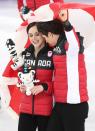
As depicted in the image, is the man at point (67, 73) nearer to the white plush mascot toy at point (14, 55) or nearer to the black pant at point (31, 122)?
the black pant at point (31, 122)

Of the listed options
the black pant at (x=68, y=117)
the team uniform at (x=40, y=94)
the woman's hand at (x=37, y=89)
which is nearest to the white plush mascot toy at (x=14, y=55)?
the team uniform at (x=40, y=94)

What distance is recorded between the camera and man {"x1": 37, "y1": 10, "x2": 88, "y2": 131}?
2053mm

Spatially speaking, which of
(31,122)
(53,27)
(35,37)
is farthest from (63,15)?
(31,122)

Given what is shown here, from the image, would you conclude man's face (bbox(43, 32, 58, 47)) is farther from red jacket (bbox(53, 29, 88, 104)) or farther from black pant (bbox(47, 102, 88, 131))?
black pant (bbox(47, 102, 88, 131))

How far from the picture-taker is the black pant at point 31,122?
220 cm

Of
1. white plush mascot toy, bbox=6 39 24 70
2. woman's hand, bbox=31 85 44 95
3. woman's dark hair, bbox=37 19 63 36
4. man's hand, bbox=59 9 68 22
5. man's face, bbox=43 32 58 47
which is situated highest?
man's hand, bbox=59 9 68 22

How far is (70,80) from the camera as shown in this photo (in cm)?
207

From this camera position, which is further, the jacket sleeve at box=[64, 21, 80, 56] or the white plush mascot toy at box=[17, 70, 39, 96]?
the white plush mascot toy at box=[17, 70, 39, 96]

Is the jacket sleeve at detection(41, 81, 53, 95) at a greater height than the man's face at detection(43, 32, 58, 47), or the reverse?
the man's face at detection(43, 32, 58, 47)

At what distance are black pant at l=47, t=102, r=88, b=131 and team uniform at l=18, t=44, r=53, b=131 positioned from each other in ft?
0.20

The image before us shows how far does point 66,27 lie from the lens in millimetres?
2037

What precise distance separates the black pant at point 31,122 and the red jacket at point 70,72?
19cm

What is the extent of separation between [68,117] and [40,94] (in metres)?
0.19

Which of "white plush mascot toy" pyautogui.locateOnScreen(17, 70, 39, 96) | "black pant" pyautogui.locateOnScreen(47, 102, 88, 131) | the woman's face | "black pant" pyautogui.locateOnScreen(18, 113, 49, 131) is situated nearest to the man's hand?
the woman's face
